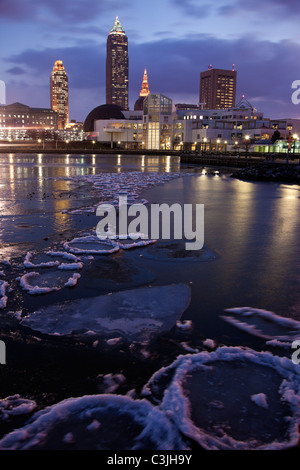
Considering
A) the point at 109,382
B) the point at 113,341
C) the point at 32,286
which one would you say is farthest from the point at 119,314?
the point at 32,286

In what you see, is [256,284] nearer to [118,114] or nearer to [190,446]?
[190,446]

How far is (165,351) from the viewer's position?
3.85 m

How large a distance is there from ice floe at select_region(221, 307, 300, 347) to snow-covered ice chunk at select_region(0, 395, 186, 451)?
1.75m

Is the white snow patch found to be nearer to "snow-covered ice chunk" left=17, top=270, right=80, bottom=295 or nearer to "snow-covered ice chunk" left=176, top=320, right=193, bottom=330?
"snow-covered ice chunk" left=176, top=320, right=193, bottom=330

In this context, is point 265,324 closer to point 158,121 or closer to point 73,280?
point 73,280

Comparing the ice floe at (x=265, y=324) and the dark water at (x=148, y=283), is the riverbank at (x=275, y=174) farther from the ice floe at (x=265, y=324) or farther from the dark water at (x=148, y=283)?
the ice floe at (x=265, y=324)

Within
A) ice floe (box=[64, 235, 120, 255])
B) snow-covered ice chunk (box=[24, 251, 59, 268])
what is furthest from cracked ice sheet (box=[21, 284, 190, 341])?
ice floe (box=[64, 235, 120, 255])

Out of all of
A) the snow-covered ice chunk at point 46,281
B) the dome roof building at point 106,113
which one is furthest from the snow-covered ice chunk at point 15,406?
the dome roof building at point 106,113

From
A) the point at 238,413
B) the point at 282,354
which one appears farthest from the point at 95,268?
the point at 238,413

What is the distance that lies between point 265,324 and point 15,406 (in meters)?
2.86

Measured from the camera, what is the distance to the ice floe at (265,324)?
416 centimetres

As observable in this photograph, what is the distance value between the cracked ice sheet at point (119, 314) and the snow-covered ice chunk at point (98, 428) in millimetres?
1109

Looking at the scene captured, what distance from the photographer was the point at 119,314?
467cm
